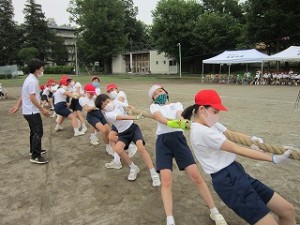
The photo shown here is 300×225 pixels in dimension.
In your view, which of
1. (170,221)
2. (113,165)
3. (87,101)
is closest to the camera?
(170,221)

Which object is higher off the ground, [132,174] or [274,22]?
[274,22]

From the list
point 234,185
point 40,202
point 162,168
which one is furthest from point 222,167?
point 40,202

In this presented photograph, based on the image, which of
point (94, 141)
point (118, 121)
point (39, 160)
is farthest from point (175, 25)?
point (118, 121)

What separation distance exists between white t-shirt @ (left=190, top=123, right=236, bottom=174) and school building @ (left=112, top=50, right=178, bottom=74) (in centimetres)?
5046

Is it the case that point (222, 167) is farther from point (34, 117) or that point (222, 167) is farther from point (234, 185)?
point (34, 117)

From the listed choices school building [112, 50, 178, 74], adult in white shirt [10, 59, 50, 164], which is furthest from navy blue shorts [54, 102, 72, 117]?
school building [112, 50, 178, 74]

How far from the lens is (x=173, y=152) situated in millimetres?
3936

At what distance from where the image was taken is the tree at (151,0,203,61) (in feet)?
147

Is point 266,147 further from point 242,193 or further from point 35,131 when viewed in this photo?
point 35,131

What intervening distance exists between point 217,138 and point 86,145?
17.1 ft

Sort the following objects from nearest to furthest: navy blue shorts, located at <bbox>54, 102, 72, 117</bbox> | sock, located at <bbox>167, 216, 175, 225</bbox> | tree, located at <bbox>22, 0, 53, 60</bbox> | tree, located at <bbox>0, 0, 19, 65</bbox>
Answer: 1. sock, located at <bbox>167, 216, 175, 225</bbox>
2. navy blue shorts, located at <bbox>54, 102, 72, 117</bbox>
3. tree, located at <bbox>0, 0, 19, 65</bbox>
4. tree, located at <bbox>22, 0, 53, 60</bbox>

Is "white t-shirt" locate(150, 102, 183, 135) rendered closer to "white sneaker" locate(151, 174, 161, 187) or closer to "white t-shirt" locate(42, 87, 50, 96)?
"white sneaker" locate(151, 174, 161, 187)

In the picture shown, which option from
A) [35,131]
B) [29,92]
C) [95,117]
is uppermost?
[29,92]

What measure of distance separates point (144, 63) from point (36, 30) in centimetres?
3379
